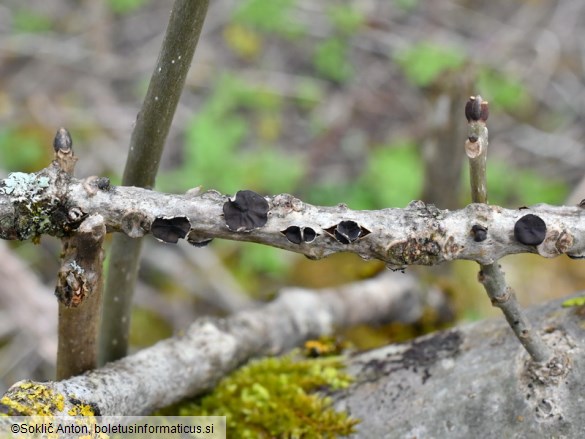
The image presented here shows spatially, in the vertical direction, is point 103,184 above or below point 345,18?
below

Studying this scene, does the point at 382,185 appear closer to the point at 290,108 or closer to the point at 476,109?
the point at 290,108

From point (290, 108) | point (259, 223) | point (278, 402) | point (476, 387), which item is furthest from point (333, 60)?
point (259, 223)

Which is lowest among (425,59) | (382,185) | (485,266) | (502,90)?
(485,266)

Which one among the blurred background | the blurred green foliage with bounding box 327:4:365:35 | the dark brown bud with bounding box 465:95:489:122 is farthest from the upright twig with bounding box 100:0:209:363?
the blurred green foliage with bounding box 327:4:365:35

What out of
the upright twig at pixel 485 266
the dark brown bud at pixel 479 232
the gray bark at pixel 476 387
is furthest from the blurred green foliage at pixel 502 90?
the dark brown bud at pixel 479 232

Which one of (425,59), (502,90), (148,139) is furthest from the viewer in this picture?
(502,90)

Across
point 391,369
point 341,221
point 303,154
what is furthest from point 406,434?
point 303,154

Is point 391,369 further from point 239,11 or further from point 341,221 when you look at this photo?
point 239,11
